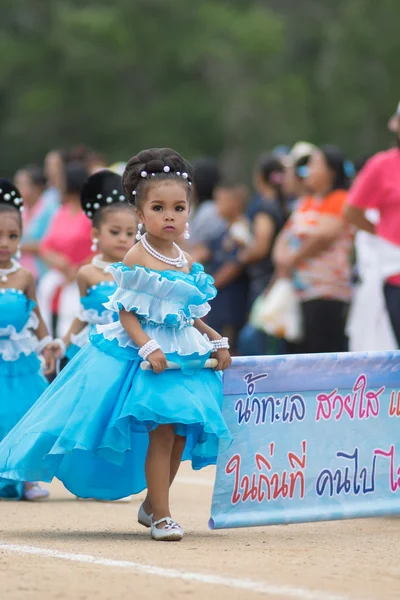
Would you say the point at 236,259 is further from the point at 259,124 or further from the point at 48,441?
the point at 259,124

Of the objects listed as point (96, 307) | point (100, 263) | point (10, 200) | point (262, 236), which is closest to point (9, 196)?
point (10, 200)

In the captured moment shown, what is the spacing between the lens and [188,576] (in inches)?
220

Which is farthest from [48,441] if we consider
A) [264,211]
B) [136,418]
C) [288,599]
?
[264,211]

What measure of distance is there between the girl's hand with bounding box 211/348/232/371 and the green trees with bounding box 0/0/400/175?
3991 centimetres

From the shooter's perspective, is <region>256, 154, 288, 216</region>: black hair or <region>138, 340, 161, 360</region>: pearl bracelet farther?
<region>256, 154, 288, 216</region>: black hair

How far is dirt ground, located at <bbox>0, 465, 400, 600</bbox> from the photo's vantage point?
211 inches

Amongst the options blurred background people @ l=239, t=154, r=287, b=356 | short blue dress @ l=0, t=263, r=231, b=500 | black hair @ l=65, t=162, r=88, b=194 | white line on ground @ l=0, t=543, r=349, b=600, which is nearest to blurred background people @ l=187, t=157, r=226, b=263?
blurred background people @ l=239, t=154, r=287, b=356

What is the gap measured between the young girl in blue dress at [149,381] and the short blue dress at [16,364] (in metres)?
1.53

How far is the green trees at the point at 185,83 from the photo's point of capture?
47344 millimetres

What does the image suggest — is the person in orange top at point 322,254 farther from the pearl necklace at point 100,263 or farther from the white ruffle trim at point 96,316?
the white ruffle trim at point 96,316

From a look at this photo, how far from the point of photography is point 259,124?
48406 millimetres

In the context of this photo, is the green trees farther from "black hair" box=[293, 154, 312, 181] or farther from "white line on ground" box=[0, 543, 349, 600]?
"white line on ground" box=[0, 543, 349, 600]

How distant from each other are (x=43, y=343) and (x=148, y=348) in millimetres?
2126

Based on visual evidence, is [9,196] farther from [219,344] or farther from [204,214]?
[204,214]
